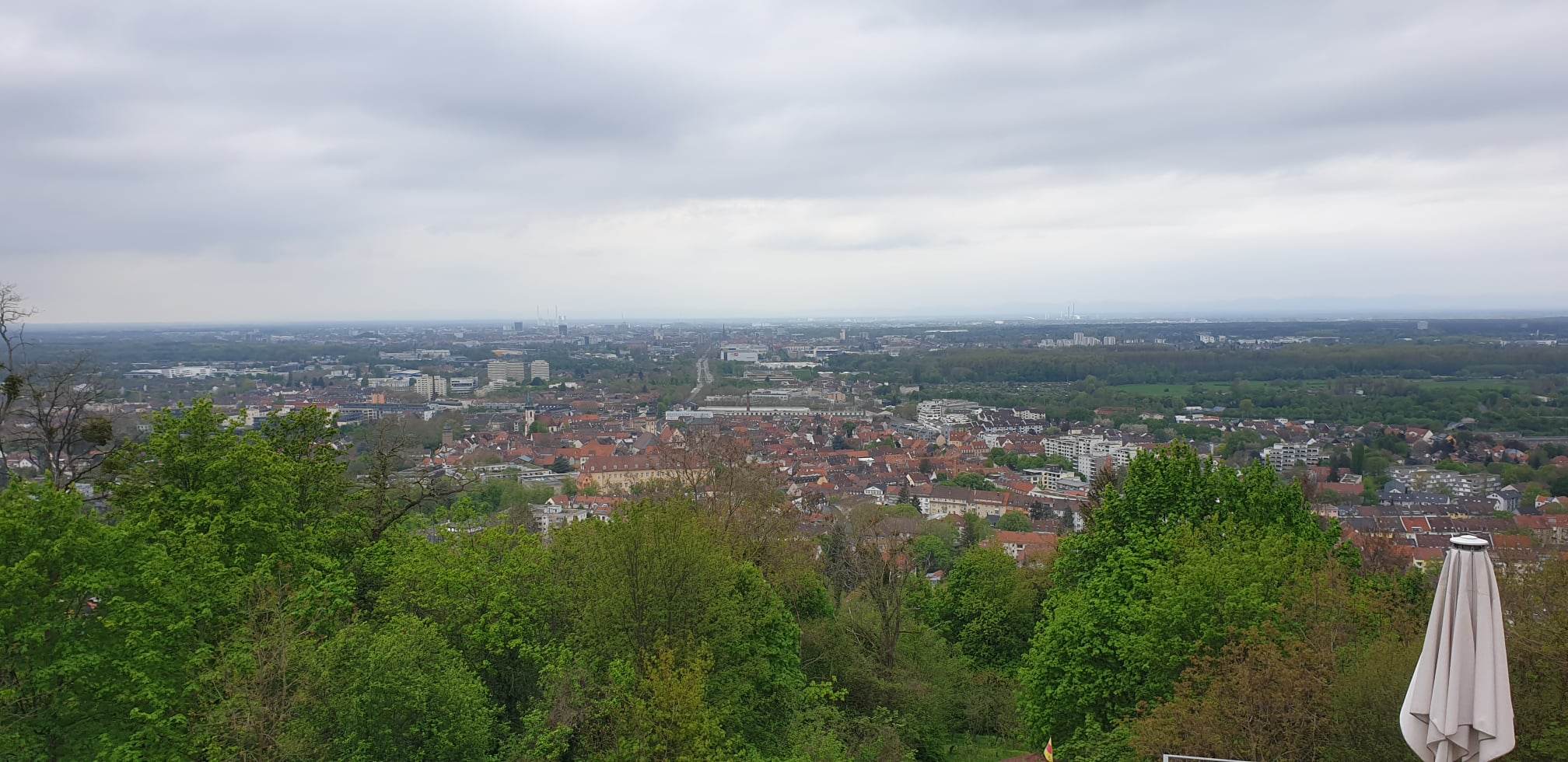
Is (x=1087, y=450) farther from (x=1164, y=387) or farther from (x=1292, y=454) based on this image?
(x=1164, y=387)

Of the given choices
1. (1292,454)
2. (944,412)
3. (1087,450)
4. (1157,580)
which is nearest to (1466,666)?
(1157,580)

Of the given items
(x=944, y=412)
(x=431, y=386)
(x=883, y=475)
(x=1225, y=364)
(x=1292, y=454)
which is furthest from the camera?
(x=1225, y=364)

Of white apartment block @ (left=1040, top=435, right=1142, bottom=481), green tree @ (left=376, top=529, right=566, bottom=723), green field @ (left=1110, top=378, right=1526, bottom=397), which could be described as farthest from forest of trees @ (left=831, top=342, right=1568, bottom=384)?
green tree @ (left=376, top=529, right=566, bottom=723)

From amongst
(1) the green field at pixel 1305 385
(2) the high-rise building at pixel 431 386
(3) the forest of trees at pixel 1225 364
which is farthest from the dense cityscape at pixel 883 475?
(1) the green field at pixel 1305 385

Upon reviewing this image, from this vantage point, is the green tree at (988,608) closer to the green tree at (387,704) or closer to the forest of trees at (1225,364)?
the green tree at (387,704)

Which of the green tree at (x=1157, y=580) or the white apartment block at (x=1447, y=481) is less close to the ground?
the green tree at (x=1157, y=580)

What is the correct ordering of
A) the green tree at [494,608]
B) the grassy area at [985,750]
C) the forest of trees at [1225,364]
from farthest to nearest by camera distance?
1. the forest of trees at [1225,364]
2. the grassy area at [985,750]
3. the green tree at [494,608]

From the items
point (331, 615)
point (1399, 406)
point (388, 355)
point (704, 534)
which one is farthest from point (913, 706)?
point (388, 355)
